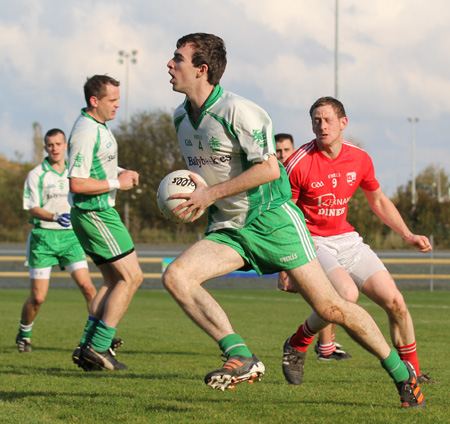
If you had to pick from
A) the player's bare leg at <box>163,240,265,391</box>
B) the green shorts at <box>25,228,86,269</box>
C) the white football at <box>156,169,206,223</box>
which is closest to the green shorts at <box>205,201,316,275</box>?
the player's bare leg at <box>163,240,265,391</box>

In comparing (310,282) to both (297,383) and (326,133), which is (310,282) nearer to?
(297,383)

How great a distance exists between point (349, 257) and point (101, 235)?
2358mm

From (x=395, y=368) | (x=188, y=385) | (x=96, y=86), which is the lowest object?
(x=188, y=385)

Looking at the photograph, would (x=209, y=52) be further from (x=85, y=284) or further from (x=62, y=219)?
(x=62, y=219)

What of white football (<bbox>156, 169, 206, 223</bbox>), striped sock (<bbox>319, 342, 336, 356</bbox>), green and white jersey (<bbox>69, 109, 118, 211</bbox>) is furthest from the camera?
striped sock (<bbox>319, 342, 336, 356</bbox>)

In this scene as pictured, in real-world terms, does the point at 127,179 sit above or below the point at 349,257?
above

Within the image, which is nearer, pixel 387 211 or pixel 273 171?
pixel 273 171

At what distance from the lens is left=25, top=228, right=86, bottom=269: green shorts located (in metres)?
8.90

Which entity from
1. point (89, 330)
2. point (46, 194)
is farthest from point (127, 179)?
point (46, 194)

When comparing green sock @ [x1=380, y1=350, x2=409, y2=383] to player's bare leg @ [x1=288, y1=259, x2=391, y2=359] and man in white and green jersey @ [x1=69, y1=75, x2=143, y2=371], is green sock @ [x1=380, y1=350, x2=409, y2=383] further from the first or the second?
man in white and green jersey @ [x1=69, y1=75, x2=143, y2=371]

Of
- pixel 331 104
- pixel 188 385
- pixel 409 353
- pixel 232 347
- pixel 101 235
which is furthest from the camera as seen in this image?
pixel 101 235

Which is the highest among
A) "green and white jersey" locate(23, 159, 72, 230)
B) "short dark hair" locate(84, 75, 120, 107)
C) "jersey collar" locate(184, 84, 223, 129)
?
"short dark hair" locate(84, 75, 120, 107)

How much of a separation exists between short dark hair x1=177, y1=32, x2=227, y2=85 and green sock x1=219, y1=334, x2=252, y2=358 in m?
1.63

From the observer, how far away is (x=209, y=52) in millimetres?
4707
